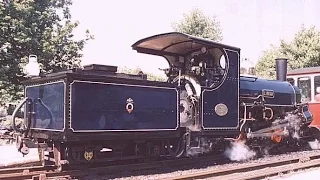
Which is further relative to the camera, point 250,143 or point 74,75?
point 250,143

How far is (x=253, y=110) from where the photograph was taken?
10945mm

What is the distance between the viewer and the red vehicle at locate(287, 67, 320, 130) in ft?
42.0

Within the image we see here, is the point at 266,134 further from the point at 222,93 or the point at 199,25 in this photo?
the point at 199,25

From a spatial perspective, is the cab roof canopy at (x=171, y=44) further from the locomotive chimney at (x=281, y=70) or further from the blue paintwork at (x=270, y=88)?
the locomotive chimney at (x=281, y=70)

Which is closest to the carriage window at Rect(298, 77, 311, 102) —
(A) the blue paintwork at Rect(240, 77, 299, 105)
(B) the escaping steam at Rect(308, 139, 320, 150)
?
(A) the blue paintwork at Rect(240, 77, 299, 105)

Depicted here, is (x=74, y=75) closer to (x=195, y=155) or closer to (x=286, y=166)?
(x=195, y=155)

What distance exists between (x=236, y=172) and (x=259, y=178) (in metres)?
0.76

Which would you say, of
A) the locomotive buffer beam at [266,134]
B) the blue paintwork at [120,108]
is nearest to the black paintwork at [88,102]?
the blue paintwork at [120,108]

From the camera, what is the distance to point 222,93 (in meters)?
9.55

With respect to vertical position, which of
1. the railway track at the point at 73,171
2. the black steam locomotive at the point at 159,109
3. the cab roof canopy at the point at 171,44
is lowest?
the railway track at the point at 73,171

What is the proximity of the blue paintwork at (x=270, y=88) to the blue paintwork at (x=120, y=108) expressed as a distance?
2.73m

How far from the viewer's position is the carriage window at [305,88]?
13133mm

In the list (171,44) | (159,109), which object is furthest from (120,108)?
(171,44)

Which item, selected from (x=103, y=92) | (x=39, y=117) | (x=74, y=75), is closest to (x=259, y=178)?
(x=103, y=92)
